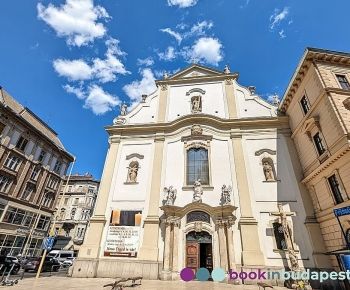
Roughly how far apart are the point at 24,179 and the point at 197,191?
25668 millimetres

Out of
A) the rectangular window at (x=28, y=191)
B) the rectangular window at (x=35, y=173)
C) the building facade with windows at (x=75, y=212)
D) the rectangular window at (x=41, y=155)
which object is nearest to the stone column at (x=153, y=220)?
the rectangular window at (x=28, y=191)

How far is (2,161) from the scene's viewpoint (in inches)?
1083

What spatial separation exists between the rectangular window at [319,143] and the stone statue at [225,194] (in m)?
6.45

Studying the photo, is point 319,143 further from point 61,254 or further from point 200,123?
point 61,254

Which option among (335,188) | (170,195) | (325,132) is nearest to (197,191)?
(170,195)

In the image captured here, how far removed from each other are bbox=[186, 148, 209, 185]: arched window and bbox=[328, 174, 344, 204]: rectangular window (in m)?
8.18

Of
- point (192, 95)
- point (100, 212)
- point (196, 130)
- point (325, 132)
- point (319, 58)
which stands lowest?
point (100, 212)

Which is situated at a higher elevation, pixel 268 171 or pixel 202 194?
pixel 268 171

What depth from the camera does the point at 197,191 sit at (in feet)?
56.7

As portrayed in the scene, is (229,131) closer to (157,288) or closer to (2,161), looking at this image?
(157,288)

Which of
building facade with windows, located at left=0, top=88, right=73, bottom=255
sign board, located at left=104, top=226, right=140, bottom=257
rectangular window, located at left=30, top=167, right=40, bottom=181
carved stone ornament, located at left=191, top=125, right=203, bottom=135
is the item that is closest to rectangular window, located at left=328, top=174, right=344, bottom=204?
carved stone ornament, located at left=191, top=125, right=203, bottom=135

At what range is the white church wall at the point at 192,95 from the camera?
21.6 metres

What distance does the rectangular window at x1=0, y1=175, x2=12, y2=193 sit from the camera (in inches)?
1086

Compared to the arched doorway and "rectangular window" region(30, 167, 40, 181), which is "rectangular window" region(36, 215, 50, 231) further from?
the arched doorway
